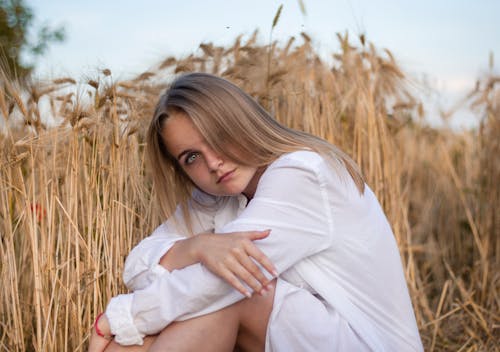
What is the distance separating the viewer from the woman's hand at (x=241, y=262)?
1214mm

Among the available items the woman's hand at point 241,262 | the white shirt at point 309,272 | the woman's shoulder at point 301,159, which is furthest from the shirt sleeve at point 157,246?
the woman's shoulder at point 301,159

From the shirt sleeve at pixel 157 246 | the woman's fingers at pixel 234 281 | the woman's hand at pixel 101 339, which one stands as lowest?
the woman's hand at pixel 101 339

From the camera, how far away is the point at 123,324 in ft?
4.32

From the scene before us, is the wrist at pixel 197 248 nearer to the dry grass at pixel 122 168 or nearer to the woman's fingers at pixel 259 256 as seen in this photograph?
the woman's fingers at pixel 259 256

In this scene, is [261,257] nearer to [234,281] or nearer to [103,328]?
[234,281]

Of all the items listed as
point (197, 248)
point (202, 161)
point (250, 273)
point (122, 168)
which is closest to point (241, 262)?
point (250, 273)

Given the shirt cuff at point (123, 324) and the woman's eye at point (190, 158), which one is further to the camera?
the woman's eye at point (190, 158)

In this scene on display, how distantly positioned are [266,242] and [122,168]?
0.59 metres

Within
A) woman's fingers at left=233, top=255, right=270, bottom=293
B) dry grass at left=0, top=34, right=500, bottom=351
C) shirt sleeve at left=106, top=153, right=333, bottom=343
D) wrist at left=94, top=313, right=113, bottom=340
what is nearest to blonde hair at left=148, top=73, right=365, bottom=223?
shirt sleeve at left=106, top=153, right=333, bottom=343

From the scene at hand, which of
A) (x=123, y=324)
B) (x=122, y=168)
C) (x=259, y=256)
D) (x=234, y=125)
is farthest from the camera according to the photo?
(x=122, y=168)

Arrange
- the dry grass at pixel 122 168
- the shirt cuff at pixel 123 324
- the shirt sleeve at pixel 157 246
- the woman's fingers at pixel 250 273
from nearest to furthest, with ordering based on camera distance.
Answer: the woman's fingers at pixel 250 273
the shirt cuff at pixel 123 324
the shirt sleeve at pixel 157 246
the dry grass at pixel 122 168

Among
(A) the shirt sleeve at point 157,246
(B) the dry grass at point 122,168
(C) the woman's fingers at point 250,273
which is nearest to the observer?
(C) the woman's fingers at point 250,273

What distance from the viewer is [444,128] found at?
3.76 m

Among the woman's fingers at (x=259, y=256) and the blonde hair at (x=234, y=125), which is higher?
the blonde hair at (x=234, y=125)
